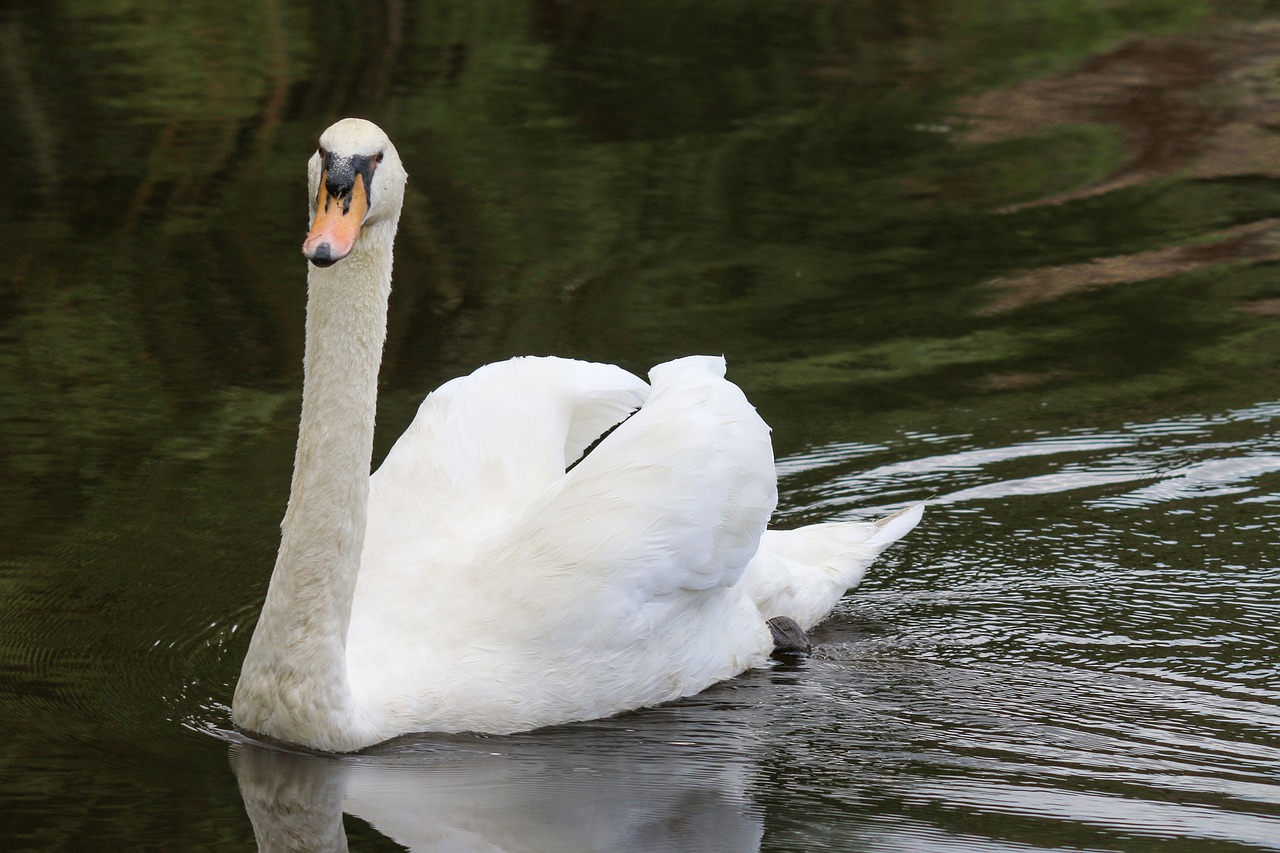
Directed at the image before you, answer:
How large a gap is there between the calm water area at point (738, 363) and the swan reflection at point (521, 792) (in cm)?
2

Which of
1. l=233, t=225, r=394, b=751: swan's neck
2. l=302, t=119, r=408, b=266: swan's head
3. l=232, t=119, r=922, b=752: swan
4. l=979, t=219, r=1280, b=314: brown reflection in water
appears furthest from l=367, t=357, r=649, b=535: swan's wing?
l=979, t=219, r=1280, b=314: brown reflection in water

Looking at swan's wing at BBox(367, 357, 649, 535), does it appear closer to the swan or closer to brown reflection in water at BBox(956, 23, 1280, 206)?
the swan

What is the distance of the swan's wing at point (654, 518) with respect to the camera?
5.51m

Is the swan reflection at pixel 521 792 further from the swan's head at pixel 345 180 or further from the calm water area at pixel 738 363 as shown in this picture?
the swan's head at pixel 345 180

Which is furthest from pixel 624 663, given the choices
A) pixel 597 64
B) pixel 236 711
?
pixel 597 64

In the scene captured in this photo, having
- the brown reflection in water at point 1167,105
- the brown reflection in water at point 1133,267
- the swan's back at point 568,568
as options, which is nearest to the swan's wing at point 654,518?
the swan's back at point 568,568

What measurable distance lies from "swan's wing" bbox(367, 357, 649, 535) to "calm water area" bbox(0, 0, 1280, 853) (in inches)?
28.5

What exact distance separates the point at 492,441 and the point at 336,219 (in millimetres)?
1568

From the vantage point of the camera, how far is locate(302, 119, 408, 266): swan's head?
4.83 meters

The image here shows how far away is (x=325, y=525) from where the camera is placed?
5242 mm

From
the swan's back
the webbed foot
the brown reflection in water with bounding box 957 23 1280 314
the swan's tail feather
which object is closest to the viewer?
the swan's back

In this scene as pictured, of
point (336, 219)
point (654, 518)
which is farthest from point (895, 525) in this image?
point (336, 219)

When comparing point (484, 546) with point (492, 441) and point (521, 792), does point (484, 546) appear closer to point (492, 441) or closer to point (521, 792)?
point (492, 441)

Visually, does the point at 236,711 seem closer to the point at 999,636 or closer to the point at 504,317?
the point at 999,636
